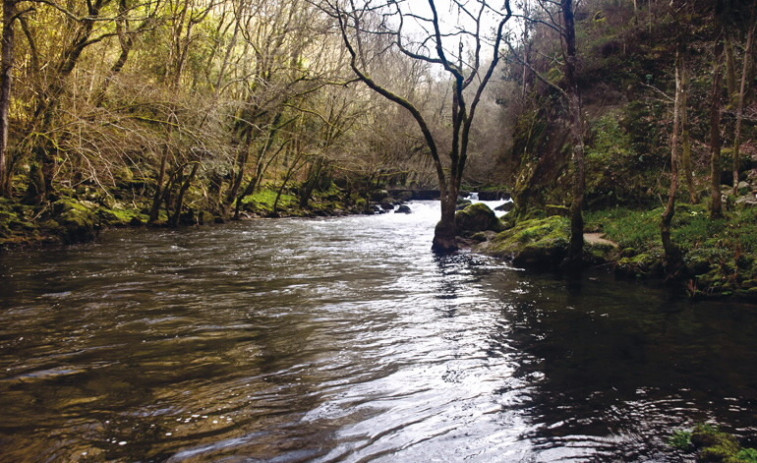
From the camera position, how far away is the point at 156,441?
3525mm

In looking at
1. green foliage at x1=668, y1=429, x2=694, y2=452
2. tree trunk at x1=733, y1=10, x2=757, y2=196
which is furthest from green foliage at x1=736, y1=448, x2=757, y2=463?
tree trunk at x1=733, y1=10, x2=757, y2=196

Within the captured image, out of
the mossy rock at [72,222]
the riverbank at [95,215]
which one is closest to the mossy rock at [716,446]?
the riverbank at [95,215]

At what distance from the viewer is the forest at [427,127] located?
448 inches

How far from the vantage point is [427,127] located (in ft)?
55.1

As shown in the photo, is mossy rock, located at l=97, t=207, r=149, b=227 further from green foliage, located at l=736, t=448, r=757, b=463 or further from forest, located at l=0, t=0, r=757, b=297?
green foliage, located at l=736, t=448, r=757, b=463

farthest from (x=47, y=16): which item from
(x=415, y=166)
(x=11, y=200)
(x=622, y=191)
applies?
(x=415, y=166)

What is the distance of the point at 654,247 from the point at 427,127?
845 cm

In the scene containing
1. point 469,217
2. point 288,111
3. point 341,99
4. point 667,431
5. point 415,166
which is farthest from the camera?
point 415,166

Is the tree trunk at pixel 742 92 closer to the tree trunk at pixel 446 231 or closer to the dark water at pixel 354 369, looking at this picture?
the dark water at pixel 354 369

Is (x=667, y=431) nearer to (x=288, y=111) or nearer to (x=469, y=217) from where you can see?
(x=469, y=217)

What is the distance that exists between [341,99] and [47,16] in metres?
15.4

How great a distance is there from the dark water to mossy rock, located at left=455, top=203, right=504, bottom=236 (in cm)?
879

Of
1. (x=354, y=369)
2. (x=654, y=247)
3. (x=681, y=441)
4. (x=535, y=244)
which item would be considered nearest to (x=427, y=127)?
(x=535, y=244)

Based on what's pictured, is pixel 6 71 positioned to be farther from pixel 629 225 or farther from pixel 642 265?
pixel 629 225
